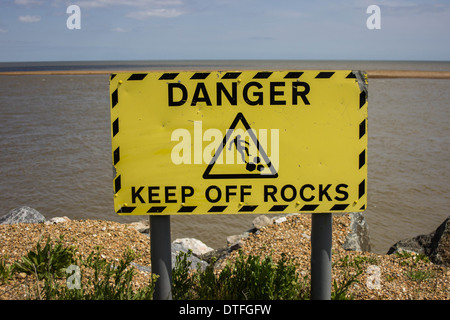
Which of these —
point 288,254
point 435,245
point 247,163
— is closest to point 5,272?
point 247,163

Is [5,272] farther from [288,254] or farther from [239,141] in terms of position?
[288,254]

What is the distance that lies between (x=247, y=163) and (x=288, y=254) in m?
2.51

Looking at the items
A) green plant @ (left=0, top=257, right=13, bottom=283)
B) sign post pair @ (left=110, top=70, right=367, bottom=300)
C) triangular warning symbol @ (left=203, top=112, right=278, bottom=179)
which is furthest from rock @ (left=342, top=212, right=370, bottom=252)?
green plant @ (left=0, top=257, right=13, bottom=283)

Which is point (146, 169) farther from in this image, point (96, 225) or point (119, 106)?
point (96, 225)

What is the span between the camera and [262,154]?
3.03m

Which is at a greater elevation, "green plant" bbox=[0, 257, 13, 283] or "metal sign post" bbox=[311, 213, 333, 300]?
"metal sign post" bbox=[311, 213, 333, 300]

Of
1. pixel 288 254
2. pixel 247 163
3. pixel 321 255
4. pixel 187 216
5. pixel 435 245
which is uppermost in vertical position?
pixel 247 163

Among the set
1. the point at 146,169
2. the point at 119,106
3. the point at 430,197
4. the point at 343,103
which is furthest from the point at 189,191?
the point at 430,197

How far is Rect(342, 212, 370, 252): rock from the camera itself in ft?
18.9

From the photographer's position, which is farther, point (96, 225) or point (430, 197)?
point (430, 197)

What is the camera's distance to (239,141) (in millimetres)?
3016

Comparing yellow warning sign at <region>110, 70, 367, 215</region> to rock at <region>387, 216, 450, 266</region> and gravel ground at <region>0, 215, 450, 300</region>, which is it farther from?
rock at <region>387, 216, 450, 266</region>

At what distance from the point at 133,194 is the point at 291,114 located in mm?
1233

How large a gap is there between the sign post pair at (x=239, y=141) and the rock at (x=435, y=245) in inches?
127
